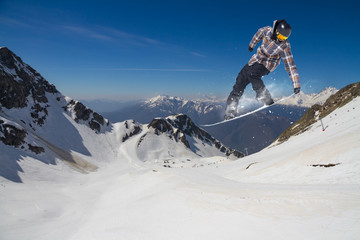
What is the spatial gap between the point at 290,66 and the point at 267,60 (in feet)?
5.28

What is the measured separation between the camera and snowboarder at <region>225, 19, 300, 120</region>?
846cm

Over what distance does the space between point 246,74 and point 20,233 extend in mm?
18730

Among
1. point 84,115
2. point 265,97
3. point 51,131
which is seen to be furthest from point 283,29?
point 84,115

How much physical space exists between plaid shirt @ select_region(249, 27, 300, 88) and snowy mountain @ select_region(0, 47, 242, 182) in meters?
47.5

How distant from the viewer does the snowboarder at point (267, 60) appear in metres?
8.46

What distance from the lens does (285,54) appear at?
31.6 ft

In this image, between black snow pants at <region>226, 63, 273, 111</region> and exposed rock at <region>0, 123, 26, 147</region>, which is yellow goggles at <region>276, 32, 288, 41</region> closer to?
→ black snow pants at <region>226, 63, 273, 111</region>

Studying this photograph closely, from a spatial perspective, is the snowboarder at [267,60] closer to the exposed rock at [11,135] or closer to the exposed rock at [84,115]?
the exposed rock at [11,135]

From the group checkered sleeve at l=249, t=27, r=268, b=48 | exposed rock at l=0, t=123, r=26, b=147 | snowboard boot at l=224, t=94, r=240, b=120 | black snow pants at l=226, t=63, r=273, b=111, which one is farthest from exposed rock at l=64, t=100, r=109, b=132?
checkered sleeve at l=249, t=27, r=268, b=48

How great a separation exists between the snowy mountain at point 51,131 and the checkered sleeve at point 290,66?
4852 centimetres

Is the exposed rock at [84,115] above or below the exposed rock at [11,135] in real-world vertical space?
above

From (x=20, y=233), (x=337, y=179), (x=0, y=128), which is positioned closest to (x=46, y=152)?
(x=0, y=128)

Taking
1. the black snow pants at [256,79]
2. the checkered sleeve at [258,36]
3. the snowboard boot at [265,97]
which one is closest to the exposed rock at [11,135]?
the black snow pants at [256,79]

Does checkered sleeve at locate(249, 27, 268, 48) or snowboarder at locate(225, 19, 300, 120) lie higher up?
checkered sleeve at locate(249, 27, 268, 48)
